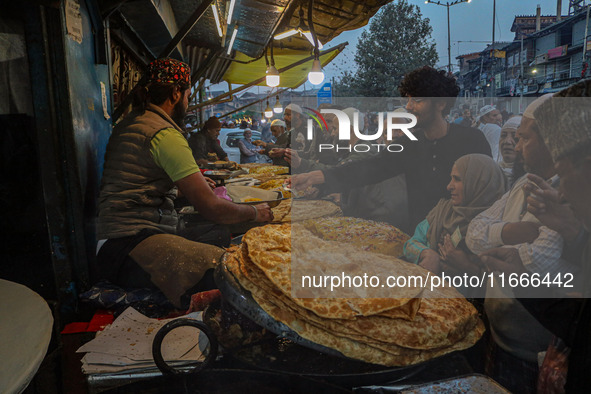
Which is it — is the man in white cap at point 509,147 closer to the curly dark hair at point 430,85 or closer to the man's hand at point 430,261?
the curly dark hair at point 430,85

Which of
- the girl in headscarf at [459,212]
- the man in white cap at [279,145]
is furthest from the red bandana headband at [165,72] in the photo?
the man in white cap at [279,145]

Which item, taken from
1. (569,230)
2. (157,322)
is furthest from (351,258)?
(157,322)

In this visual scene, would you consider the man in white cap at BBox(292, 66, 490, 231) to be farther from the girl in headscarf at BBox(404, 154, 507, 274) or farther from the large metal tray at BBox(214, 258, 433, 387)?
the large metal tray at BBox(214, 258, 433, 387)

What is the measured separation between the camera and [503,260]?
4.70ft

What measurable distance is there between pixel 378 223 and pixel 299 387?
49.3 inches

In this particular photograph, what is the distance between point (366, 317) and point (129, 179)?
1.70 m

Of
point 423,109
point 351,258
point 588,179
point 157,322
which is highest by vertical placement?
point 423,109

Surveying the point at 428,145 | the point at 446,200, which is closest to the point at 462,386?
the point at 446,200

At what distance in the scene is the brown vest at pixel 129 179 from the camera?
2.26m

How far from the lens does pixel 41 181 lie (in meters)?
2.21

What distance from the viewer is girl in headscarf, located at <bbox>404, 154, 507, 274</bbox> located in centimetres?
152

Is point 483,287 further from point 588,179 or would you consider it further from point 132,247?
point 132,247

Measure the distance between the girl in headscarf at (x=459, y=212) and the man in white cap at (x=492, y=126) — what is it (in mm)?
62

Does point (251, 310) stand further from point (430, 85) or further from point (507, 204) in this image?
point (430, 85)
